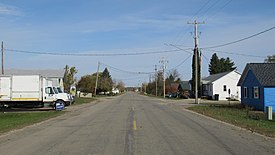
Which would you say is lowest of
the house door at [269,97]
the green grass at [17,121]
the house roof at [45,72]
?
the green grass at [17,121]

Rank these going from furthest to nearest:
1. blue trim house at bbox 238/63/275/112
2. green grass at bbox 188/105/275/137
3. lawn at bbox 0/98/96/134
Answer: blue trim house at bbox 238/63/275/112 < lawn at bbox 0/98/96/134 < green grass at bbox 188/105/275/137

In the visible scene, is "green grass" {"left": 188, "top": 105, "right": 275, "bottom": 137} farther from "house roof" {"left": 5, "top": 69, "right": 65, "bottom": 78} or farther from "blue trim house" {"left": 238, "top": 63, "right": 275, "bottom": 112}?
"house roof" {"left": 5, "top": 69, "right": 65, "bottom": 78}

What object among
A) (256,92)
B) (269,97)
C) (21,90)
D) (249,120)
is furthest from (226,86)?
(249,120)

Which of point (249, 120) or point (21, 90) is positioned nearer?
point (249, 120)

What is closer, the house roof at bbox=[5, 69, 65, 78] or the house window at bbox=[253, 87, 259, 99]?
the house window at bbox=[253, 87, 259, 99]

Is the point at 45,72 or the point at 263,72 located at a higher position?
the point at 45,72

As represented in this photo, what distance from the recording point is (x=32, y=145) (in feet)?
38.7

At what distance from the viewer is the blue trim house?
36.4m

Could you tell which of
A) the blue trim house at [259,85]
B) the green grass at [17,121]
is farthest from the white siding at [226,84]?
the green grass at [17,121]

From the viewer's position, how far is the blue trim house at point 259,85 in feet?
120

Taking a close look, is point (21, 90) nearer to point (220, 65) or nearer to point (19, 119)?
point (19, 119)

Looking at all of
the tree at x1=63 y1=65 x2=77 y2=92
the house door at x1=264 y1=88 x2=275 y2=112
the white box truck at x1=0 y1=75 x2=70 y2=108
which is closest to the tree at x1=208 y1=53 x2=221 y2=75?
the tree at x1=63 y1=65 x2=77 y2=92

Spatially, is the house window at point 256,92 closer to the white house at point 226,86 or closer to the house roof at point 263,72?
the house roof at point 263,72

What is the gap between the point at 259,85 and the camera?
124 feet
